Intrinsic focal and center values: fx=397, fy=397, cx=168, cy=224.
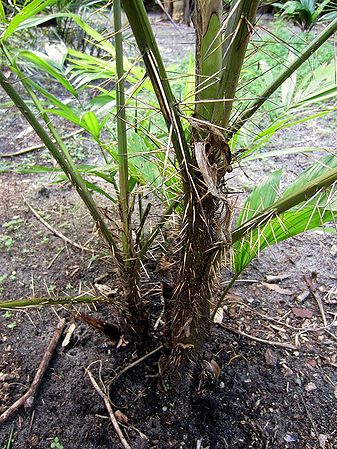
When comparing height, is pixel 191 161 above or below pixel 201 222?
above

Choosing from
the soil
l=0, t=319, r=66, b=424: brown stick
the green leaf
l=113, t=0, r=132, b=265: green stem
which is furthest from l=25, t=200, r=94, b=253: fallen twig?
the green leaf

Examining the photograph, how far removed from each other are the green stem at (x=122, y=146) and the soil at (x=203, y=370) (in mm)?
83

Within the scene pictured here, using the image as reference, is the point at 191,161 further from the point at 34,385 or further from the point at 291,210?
the point at 34,385

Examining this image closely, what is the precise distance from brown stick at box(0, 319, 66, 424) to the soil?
1 cm

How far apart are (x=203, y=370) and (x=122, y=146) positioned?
49cm

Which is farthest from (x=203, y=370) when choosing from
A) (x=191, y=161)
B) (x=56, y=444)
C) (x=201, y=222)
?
(x=191, y=161)

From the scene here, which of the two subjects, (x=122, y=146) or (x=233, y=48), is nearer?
(x=233, y=48)

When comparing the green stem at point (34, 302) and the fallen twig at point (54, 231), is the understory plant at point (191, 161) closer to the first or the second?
the green stem at point (34, 302)

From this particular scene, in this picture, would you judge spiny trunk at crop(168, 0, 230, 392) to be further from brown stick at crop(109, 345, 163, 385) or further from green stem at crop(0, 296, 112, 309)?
green stem at crop(0, 296, 112, 309)

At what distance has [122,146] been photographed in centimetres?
60

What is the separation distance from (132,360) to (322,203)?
0.51 m

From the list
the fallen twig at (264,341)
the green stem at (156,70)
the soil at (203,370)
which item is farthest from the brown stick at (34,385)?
the green stem at (156,70)

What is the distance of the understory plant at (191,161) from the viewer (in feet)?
1.32

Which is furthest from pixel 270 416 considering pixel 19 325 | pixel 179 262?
pixel 19 325
